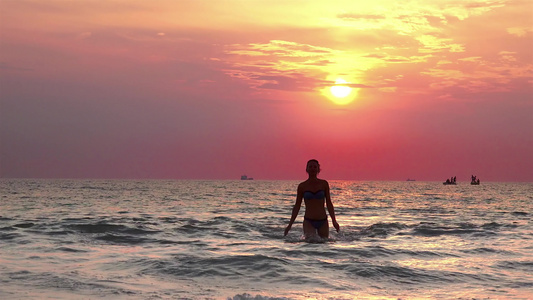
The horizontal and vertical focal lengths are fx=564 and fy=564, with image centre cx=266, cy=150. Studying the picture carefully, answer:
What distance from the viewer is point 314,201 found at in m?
14.5

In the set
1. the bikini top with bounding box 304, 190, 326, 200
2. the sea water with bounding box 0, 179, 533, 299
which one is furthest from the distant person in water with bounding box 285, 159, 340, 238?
the sea water with bounding box 0, 179, 533, 299

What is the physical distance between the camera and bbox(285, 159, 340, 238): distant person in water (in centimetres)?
1423

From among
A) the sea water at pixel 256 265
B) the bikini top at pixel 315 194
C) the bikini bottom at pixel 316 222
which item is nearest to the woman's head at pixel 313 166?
the bikini top at pixel 315 194

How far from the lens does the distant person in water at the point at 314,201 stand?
46.7 ft

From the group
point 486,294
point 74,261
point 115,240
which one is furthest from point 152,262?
point 486,294

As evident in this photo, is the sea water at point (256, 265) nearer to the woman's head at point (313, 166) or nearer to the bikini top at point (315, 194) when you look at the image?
the bikini top at point (315, 194)

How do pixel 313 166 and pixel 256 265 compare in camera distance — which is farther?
pixel 313 166

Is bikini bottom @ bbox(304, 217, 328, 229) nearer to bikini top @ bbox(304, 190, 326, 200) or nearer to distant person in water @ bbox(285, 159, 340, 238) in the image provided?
distant person in water @ bbox(285, 159, 340, 238)

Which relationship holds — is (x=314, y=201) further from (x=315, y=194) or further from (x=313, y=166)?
(x=313, y=166)

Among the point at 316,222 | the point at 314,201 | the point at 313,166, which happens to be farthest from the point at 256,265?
the point at 316,222

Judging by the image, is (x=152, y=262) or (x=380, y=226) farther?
(x=380, y=226)

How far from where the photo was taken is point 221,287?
8.68m

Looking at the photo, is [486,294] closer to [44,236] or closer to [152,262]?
[152,262]

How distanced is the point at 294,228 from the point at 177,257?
30.0 ft
